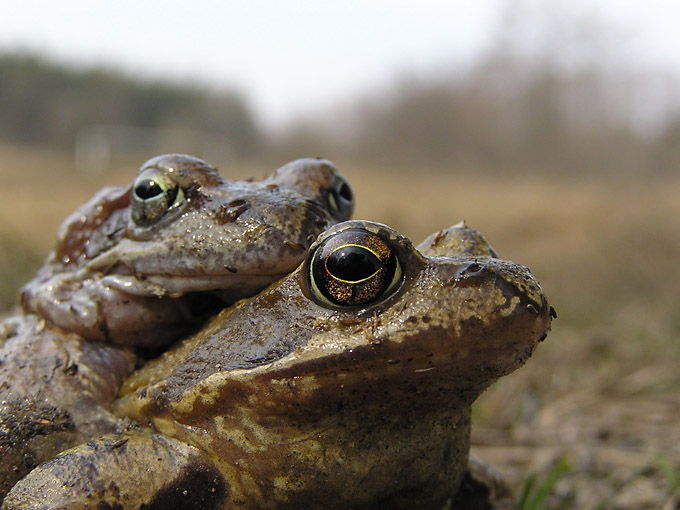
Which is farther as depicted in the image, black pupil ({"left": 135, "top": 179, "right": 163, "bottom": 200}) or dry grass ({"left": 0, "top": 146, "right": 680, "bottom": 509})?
dry grass ({"left": 0, "top": 146, "right": 680, "bottom": 509})

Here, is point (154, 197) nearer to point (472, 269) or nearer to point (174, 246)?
point (174, 246)

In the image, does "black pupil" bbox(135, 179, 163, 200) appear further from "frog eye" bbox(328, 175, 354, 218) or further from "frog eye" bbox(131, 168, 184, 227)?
"frog eye" bbox(328, 175, 354, 218)

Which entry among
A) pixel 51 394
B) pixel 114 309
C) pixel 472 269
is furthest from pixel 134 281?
pixel 472 269

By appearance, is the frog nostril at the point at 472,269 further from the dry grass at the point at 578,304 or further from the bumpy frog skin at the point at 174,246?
the dry grass at the point at 578,304

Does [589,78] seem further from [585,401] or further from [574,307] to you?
[585,401]

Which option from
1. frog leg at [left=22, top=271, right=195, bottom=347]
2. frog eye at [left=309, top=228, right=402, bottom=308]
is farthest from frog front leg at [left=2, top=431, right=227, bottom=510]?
frog eye at [left=309, top=228, right=402, bottom=308]

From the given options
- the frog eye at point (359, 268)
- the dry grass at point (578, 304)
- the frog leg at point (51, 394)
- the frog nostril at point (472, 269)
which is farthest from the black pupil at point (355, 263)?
the dry grass at point (578, 304)
